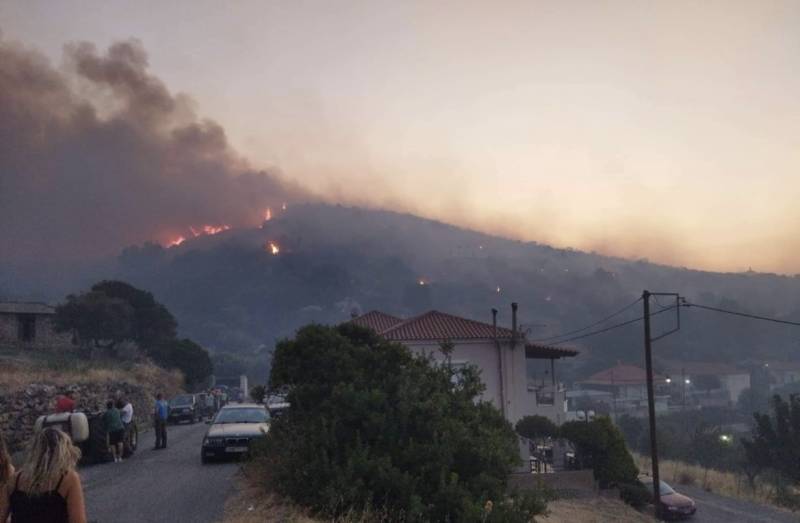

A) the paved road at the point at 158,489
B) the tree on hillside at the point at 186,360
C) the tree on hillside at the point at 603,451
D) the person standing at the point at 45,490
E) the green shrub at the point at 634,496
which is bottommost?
the green shrub at the point at 634,496

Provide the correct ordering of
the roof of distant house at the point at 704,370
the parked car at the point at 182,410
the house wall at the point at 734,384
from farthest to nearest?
the roof of distant house at the point at 704,370 < the house wall at the point at 734,384 < the parked car at the point at 182,410

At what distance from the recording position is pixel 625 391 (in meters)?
107

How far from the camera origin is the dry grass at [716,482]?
136ft

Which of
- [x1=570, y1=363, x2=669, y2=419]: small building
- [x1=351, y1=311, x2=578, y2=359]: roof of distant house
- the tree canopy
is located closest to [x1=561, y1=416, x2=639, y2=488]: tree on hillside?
[x1=351, y1=311, x2=578, y2=359]: roof of distant house

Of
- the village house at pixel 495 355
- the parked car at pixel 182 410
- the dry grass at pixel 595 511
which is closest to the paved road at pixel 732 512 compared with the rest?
the dry grass at pixel 595 511

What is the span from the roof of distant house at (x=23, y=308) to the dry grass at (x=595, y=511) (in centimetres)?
4343

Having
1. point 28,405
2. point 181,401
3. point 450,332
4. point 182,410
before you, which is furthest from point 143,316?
point 28,405

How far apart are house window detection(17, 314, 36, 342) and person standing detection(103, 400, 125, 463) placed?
131 feet

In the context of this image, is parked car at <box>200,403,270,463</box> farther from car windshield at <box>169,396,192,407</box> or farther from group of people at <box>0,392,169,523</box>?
car windshield at <box>169,396,192,407</box>

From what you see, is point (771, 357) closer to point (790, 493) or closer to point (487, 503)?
point (790, 493)

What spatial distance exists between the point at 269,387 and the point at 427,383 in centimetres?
454

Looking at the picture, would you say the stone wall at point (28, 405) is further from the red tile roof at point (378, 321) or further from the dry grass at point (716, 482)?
the dry grass at point (716, 482)

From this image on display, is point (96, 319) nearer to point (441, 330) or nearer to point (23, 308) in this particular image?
A: point (23, 308)

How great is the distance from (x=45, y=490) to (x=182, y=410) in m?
37.5
